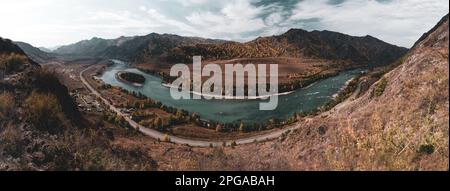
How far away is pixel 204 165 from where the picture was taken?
1054 inches

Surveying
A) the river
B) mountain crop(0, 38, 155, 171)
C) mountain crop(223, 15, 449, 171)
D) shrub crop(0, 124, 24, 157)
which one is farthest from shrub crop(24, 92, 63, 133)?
the river

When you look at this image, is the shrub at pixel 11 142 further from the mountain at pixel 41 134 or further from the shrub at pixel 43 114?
the shrub at pixel 43 114

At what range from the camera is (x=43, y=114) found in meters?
49.3

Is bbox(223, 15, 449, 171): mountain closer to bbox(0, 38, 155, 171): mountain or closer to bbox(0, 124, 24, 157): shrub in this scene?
bbox(0, 38, 155, 171): mountain

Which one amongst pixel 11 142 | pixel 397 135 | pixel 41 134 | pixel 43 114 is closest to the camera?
pixel 397 135

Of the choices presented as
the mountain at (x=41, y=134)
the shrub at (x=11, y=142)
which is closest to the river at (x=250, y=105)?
the mountain at (x=41, y=134)

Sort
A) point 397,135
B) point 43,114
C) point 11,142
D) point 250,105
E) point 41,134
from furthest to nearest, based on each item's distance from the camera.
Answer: point 250,105, point 43,114, point 41,134, point 11,142, point 397,135

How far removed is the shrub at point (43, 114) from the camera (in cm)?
4709

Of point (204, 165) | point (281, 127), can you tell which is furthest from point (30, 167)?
point (281, 127)

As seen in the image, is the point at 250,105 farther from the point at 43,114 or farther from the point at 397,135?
the point at 397,135

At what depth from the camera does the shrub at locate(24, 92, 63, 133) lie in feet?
155

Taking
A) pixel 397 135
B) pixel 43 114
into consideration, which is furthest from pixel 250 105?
pixel 397 135

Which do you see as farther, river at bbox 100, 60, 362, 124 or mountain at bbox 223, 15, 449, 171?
river at bbox 100, 60, 362, 124
